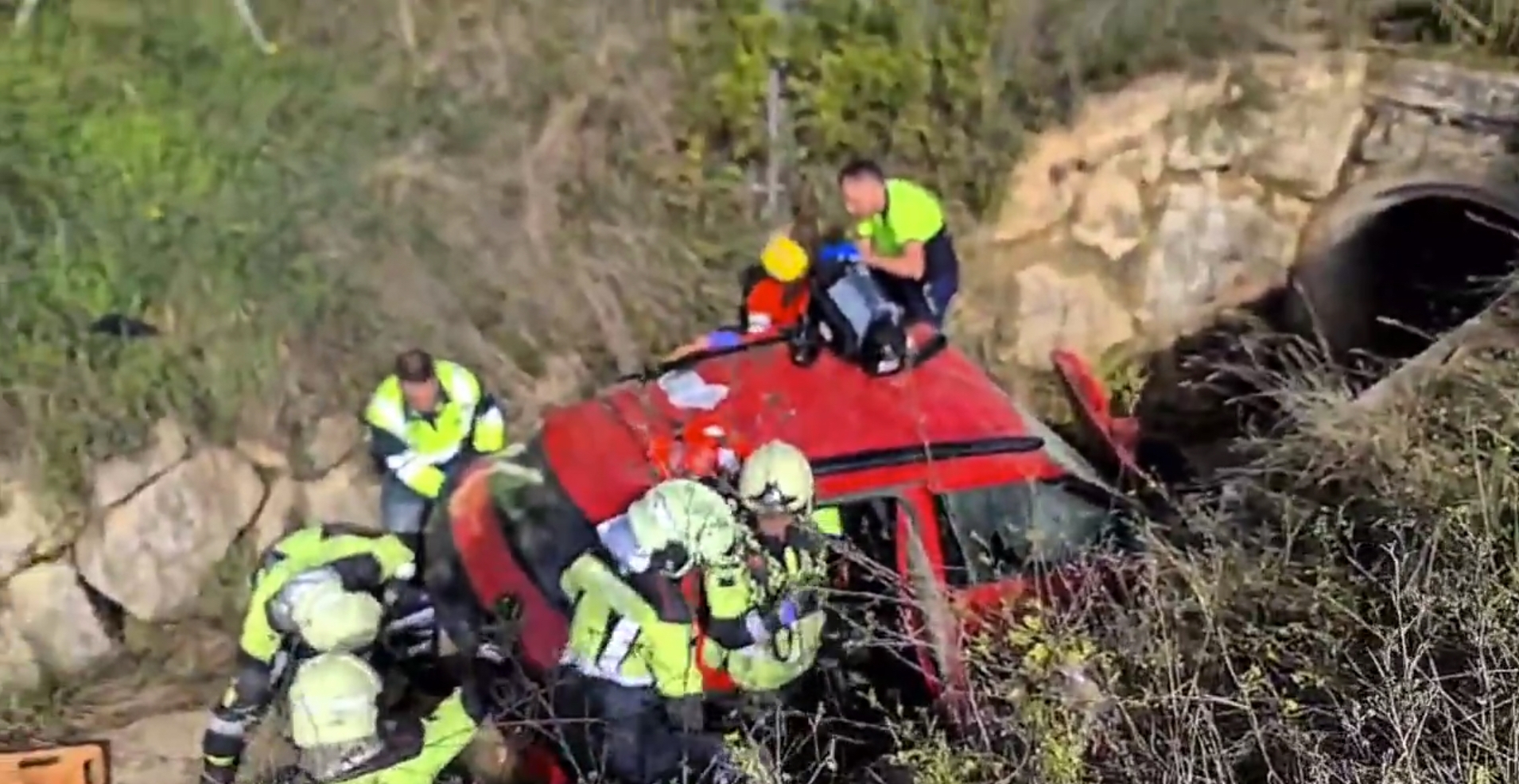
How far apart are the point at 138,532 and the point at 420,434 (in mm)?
2191

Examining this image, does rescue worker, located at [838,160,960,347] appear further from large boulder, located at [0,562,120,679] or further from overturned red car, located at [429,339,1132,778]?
large boulder, located at [0,562,120,679]

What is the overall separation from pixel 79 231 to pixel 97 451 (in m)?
1.20

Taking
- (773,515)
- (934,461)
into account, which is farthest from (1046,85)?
(773,515)

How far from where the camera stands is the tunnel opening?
8.30 m

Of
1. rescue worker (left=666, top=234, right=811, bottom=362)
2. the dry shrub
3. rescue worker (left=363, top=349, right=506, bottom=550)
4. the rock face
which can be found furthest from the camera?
the rock face

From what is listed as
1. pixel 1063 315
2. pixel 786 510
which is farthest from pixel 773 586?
pixel 1063 315

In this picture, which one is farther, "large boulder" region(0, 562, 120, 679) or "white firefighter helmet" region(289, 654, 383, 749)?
"large boulder" region(0, 562, 120, 679)

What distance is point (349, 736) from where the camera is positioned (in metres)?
5.02

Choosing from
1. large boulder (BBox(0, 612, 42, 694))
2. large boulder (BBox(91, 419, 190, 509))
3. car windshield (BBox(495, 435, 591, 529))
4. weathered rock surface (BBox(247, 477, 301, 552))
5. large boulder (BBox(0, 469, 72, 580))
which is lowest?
large boulder (BBox(0, 612, 42, 694))

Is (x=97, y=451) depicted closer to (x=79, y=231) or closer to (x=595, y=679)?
(x=79, y=231)

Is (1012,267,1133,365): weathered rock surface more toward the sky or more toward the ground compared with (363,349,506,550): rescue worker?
more toward the ground

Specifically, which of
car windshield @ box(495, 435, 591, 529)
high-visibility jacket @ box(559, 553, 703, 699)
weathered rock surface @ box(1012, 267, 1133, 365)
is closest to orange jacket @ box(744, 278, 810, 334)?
car windshield @ box(495, 435, 591, 529)

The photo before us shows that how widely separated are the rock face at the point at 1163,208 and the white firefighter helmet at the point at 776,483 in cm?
392

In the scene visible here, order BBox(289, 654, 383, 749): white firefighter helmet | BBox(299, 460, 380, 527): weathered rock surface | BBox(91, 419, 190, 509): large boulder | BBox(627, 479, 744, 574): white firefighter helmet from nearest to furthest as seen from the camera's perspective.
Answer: BBox(289, 654, 383, 749): white firefighter helmet → BBox(627, 479, 744, 574): white firefighter helmet → BBox(91, 419, 190, 509): large boulder → BBox(299, 460, 380, 527): weathered rock surface
